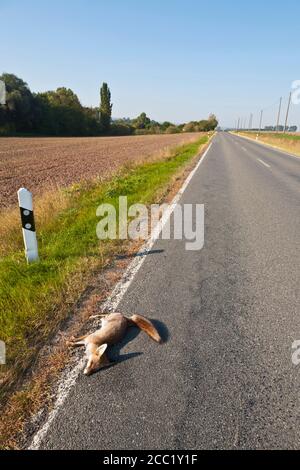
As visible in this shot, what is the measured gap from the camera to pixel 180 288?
375 cm

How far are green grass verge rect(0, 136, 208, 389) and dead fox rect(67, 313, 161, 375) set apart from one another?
41 centimetres

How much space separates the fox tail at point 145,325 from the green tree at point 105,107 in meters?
89.4

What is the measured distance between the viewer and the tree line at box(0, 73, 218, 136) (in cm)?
5762

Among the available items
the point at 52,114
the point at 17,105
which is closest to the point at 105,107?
the point at 52,114

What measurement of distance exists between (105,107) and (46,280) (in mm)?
93624

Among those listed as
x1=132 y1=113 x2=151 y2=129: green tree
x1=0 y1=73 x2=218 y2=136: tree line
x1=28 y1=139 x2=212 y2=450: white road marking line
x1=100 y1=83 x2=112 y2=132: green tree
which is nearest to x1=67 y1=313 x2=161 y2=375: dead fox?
x1=28 y1=139 x2=212 y2=450: white road marking line

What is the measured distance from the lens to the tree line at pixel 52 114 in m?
57.6

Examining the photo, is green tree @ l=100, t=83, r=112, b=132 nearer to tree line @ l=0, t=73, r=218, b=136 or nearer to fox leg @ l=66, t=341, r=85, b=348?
tree line @ l=0, t=73, r=218, b=136

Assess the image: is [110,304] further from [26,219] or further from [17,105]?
[17,105]

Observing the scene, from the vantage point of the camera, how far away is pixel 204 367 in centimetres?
252

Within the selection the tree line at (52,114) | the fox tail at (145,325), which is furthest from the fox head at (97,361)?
the tree line at (52,114)

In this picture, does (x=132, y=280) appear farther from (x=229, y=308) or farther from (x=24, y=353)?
(x=24, y=353)

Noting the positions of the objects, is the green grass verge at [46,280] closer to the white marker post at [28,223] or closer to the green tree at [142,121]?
the white marker post at [28,223]
